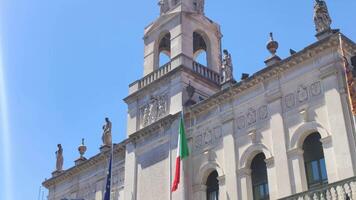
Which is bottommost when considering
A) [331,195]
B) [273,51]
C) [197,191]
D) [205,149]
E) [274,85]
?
[331,195]

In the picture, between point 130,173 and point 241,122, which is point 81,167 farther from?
point 241,122

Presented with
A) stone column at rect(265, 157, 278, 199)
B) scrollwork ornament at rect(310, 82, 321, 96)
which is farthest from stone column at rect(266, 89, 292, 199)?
scrollwork ornament at rect(310, 82, 321, 96)

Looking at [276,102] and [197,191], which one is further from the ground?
[276,102]

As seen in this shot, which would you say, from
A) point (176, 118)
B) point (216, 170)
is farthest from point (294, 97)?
point (176, 118)

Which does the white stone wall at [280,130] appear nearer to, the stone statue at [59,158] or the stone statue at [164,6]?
the stone statue at [164,6]

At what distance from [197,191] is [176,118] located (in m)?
3.47

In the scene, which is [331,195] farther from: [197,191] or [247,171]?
[197,191]

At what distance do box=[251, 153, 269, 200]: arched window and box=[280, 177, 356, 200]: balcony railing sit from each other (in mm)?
2764

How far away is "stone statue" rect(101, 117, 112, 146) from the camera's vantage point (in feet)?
95.7

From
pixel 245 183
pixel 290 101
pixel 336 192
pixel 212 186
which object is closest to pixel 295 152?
pixel 290 101

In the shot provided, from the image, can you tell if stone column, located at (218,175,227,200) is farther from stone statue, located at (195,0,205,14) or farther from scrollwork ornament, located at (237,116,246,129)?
stone statue, located at (195,0,205,14)

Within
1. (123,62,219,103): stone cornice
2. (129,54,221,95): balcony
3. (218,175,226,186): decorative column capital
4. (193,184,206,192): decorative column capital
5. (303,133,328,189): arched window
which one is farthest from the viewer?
(129,54,221,95): balcony

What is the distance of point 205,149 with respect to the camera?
76.5 feet

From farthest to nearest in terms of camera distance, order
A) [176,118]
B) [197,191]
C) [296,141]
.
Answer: [176,118] < [197,191] < [296,141]
